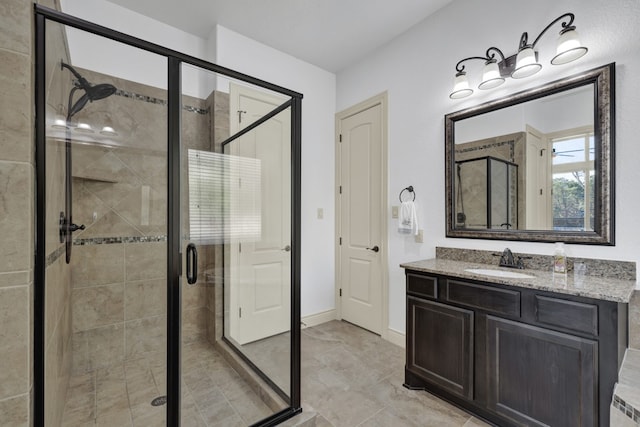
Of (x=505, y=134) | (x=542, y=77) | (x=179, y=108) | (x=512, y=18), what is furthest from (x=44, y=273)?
(x=512, y=18)

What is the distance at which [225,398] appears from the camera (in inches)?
67.9

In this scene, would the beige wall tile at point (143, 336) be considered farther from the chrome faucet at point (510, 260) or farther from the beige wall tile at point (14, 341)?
the chrome faucet at point (510, 260)

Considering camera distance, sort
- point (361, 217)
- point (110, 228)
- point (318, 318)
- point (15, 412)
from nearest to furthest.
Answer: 1. point (15, 412)
2. point (110, 228)
3. point (361, 217)
4. point (318, 318)

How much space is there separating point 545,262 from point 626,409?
0.85m

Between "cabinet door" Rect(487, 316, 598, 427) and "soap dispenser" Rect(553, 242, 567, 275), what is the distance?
47 cm

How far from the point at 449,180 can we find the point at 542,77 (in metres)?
0.89

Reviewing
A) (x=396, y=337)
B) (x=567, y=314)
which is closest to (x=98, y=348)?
(x=396, y=337)

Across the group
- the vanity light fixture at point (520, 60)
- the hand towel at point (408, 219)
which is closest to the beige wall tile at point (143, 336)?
the hand towel at point (408, 219)

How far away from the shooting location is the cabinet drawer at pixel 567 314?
4.36 feet

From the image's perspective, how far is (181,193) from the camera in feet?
4.63

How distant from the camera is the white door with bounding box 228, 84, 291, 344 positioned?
185cm

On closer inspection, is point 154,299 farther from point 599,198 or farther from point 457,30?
point 457,30

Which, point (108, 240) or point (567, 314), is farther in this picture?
point (108, 240)

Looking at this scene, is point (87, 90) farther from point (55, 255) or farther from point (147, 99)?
point (55, 255)
